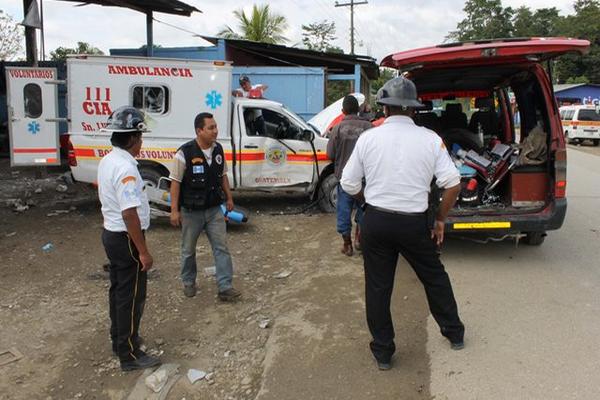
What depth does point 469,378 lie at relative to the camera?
3355 millimetres

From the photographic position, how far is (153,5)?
12898 mm

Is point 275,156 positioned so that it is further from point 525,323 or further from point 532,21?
point 532,21

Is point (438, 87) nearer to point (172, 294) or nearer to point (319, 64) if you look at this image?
point (172, 294)

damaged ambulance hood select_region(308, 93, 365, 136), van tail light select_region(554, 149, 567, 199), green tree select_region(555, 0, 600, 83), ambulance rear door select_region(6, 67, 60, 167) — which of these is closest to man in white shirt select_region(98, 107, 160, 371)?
van tail light select_region(554, 149, 567, 199)

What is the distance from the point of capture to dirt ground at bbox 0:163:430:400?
11.6ft

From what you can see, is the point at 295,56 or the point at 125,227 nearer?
the point at 125,227

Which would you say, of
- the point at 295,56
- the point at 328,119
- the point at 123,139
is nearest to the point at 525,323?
the point at 123,139

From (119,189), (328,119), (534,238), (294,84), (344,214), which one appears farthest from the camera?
(294,84)

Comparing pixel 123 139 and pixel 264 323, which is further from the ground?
pixel 123 139

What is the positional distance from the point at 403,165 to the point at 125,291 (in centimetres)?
203

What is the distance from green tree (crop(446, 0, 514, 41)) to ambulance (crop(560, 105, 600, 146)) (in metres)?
56.8

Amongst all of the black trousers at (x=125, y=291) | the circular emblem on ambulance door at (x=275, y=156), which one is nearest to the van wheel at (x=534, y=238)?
the circular emblem on ambulance door at (x=275, y=156)

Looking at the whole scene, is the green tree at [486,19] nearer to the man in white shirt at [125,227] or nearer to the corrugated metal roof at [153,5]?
the corrugated metal roof at [153,5]

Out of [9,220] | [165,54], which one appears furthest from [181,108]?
[165,54]
